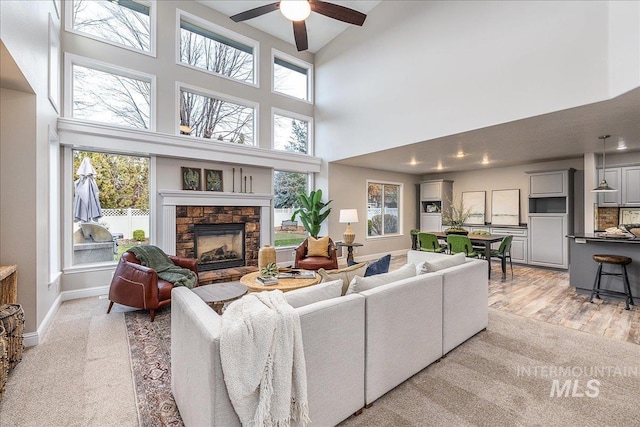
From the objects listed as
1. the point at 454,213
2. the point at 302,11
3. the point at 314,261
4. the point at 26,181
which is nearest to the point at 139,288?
the point at 26,181

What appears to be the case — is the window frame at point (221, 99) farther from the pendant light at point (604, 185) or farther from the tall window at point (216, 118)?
the pendant light at point (604, 185)

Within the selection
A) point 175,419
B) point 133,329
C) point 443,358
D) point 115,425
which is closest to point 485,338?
point 443,358

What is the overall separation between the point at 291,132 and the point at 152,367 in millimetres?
5572

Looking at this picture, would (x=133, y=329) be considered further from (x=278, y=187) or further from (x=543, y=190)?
(x=543, y=190)

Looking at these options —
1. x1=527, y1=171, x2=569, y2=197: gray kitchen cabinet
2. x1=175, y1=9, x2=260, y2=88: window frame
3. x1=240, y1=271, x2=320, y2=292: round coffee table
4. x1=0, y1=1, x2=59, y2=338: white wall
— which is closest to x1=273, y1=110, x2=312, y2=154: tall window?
x1=175, y1=9, x2=260, y2=88: window frame

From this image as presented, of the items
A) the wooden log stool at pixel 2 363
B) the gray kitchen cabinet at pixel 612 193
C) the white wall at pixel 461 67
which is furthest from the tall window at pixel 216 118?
the gray kitchen cabinet at pixel 612 193

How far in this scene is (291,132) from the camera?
6.86 metres

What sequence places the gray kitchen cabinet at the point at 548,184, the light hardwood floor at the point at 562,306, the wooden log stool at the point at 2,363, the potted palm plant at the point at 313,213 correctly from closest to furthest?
the wooden log stool at the point at 2,363
the light hardwood floor at the point at 562,306
the gray kitchen cabinet at the point at 548,184
the potted palm plant at the point at 313,213

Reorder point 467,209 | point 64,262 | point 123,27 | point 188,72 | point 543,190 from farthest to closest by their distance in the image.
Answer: point 467,209 → point 543,190 → point 188,72 → point 123,27 → point 64,262

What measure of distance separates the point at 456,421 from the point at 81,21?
6653 mm

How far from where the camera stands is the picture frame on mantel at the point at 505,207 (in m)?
7.06

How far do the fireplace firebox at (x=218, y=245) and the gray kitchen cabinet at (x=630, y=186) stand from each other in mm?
7428

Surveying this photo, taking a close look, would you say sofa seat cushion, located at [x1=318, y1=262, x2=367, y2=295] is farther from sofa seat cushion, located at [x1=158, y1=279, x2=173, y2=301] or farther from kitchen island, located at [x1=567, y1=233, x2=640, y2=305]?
kitchen island, located at [x1=567, y1=233, x2=640, y2=305]

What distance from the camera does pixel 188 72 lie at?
5.27 m
